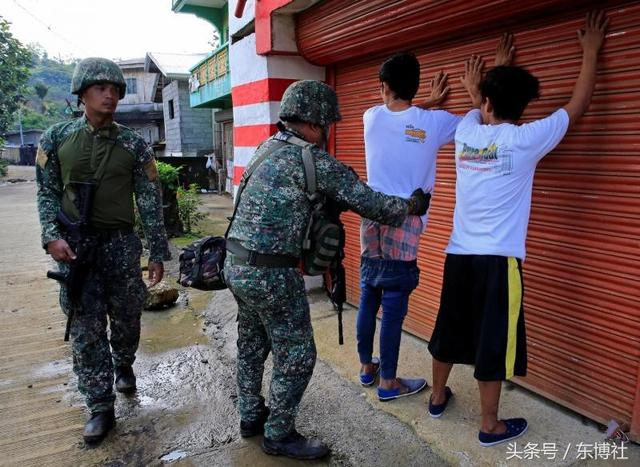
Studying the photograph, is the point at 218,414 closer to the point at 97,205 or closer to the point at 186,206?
the point at 97,205

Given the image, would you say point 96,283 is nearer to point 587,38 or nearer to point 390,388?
point 390,388

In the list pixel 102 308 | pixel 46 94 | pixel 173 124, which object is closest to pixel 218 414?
pixel 102 308

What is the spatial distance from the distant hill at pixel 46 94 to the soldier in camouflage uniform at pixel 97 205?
4124cm

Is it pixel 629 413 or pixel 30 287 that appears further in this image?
pixel 30 287

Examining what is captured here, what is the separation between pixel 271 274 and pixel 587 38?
185 centimetres

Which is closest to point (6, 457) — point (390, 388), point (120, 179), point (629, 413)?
point (120, 179)

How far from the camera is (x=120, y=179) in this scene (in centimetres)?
273

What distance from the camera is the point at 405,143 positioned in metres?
2.51

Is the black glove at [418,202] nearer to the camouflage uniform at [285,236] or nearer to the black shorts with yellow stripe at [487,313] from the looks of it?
the camouflage uniform at [285,236]

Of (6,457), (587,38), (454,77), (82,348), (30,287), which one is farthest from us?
(30,287)

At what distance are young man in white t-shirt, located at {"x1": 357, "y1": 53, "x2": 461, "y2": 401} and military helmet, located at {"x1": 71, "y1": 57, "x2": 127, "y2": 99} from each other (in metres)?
1.45

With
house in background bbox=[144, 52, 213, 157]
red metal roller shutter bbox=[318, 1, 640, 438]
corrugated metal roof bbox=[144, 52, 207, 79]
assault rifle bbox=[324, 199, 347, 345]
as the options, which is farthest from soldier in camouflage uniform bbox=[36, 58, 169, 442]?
corrugated metal roof bbox=[144, 52, 207, 79]

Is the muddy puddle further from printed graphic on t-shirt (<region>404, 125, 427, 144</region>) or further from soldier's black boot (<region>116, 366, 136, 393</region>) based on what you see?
printed graphic on t-shirt (<region>404, 125, 427, 144</region>)

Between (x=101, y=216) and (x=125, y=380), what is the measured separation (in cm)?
116
